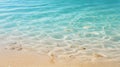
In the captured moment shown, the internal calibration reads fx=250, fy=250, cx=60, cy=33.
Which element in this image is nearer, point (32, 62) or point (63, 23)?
point (32, 62)

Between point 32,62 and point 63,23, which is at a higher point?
point 32,62

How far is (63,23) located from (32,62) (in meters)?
4.02

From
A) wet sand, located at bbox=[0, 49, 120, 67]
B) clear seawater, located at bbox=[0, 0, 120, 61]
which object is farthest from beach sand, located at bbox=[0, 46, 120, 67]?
clear seawater, located at bbox=[0, 0, 120, 61]

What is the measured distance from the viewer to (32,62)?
6375 mm

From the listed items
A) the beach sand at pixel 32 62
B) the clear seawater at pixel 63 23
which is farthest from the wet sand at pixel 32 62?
the clear seawater at pixel 63 23

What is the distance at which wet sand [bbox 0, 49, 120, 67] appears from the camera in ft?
20.3

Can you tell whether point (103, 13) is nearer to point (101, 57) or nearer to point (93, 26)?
point (93, 26)

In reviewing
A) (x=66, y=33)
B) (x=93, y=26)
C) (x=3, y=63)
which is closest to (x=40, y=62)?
(x=3, y=63)

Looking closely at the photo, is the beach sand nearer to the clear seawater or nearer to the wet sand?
the wet sand

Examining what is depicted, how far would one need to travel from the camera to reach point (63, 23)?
10141 mm

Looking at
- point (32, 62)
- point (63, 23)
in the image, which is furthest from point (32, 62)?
point (63, 23)

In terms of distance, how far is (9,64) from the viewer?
620cm

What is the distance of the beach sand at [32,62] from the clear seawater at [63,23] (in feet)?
2.46

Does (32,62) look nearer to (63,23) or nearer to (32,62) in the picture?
(32,62)
